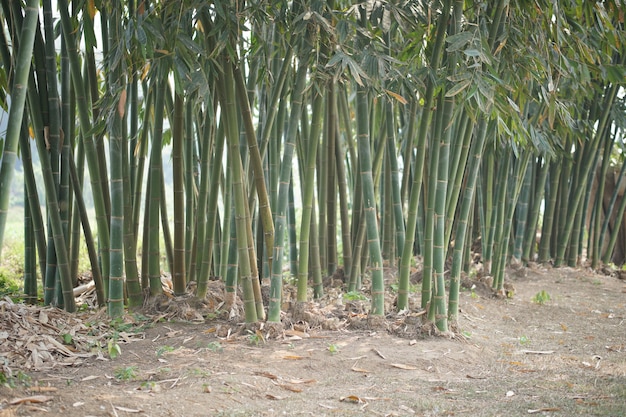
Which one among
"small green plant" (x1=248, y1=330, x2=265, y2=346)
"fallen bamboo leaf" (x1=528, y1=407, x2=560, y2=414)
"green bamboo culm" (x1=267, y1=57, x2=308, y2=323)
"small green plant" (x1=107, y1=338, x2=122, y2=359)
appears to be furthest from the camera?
"green bamboo culm" (x1=267, y1=57, x2=308, y2=323)

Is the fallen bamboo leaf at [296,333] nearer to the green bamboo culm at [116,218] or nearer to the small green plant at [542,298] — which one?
the green bamboo culm at [116,218]

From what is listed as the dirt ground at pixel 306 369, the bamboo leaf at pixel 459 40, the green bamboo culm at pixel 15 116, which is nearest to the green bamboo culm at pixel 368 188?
the dirt ground at pixel 306 369

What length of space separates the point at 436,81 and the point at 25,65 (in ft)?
5.51

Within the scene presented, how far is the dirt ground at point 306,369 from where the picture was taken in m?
2.10

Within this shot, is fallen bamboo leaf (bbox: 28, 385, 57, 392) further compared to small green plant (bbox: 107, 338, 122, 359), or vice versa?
small green plant (bbox: 107, 338, 122, 359)

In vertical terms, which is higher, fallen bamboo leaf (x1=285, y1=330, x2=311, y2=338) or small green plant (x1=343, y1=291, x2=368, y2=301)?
small green plant (x1=343, y1=291, x2=368, y2=301)

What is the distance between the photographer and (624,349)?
126 inches

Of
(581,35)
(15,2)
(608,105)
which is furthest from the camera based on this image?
(608,105)

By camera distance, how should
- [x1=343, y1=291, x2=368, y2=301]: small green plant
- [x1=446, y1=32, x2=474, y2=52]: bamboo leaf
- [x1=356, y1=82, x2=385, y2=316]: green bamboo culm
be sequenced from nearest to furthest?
[x1=446, y1=32, x2=474, y2=52]: bamboo leaf < [x1=356, y1=82, x2=385, y2=316]: green bamboo culm < [x1=343, y1=291, x2=368, y2=301]: small green plant

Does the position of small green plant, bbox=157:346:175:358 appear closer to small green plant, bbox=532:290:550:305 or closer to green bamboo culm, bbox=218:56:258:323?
green bamboo culm, bbox=218:56:258:323

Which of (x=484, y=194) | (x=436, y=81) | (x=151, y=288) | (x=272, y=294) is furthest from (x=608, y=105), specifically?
(x=151, y=288)

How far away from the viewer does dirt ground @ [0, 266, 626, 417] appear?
210 cm

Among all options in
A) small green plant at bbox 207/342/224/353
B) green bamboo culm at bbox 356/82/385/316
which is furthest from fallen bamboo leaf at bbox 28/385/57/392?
green bamboo culm at bbox 356/82/385/316

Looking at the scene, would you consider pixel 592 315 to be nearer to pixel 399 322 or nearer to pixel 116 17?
pixel 399 322
